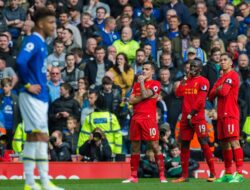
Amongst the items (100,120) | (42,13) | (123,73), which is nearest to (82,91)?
(123,73)

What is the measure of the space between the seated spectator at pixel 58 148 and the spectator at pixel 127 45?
3771 mm

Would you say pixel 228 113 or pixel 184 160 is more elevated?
pixel 228 113

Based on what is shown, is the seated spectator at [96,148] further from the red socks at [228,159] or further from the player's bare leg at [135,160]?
the red socks at [228,159]

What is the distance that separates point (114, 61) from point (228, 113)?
599cm

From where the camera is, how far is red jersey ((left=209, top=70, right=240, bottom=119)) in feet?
59.1

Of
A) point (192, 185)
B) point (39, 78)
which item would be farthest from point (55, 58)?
point (39, 78)

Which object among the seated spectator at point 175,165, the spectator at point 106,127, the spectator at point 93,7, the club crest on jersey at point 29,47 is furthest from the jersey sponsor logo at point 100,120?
the club crest on jersey at point 29,47

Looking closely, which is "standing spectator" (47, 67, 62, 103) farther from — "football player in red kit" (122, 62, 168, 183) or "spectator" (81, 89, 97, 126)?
"football player in red kit" (122, 62, 168, 183)

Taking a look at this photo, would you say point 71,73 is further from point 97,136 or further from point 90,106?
point 97,136

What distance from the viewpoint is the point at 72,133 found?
2159cm

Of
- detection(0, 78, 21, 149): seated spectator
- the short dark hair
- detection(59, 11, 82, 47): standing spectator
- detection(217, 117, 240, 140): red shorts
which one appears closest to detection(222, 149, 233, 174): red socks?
detection(217, 117, 240, 140): red shorts

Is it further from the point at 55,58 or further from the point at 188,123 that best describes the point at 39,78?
the point at 55,58

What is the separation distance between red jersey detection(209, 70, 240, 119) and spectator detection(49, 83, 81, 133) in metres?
4.47

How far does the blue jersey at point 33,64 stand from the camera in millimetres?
13320
